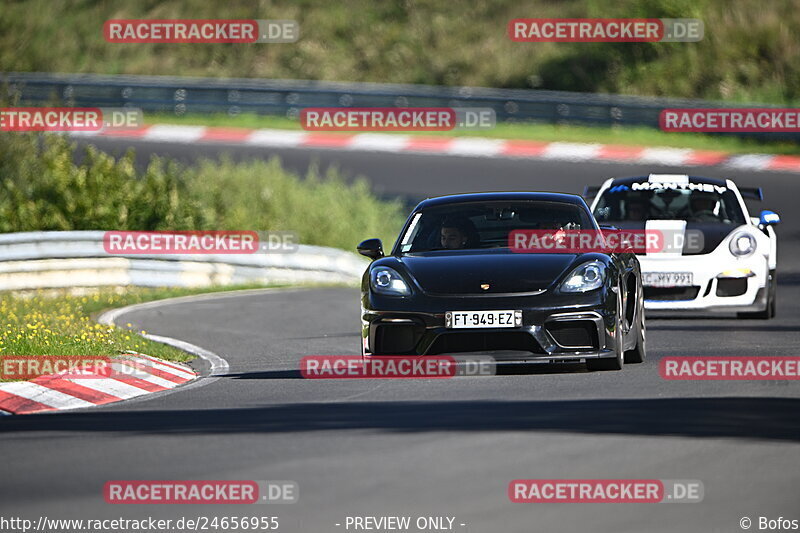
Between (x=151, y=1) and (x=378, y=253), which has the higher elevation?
(x=151, y=1)

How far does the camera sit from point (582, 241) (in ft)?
36.4

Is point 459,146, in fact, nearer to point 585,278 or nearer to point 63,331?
point 63,331

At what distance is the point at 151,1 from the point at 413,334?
38.5 metres

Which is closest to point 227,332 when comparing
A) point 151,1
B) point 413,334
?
point 413,334

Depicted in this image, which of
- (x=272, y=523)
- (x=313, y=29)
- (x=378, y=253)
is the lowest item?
(x=272, y=523)

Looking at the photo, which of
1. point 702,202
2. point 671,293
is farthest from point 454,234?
point 702,202

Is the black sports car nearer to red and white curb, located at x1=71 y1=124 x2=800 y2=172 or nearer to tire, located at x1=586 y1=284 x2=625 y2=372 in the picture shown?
tire, located at x1=586 y1=284 x2=625 y2=372

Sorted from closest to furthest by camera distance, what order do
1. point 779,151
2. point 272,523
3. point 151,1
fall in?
point 272,523, point 779,151, point 151,1

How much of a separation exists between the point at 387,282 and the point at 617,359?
1.66 m

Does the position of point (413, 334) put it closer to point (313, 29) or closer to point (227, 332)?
point (227, 332)

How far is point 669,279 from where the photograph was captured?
1477 cm

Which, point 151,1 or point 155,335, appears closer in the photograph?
point 155,335

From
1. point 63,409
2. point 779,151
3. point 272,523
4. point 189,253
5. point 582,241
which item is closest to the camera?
point 272,523

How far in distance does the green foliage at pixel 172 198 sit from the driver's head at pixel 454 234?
380 inches
